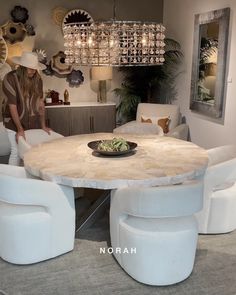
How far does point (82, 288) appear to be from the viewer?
2.34m

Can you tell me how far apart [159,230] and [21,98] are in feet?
7.58

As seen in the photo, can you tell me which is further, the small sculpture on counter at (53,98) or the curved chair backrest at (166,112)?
the small sculpture on counter at (53,98)

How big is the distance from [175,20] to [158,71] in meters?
0.82

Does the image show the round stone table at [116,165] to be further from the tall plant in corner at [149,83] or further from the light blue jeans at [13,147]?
the tall plant in corner at [149,83]

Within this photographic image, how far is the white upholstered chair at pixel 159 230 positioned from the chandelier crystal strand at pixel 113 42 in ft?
4.00

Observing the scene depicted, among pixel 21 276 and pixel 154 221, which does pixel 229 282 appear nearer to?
pixel 154 221

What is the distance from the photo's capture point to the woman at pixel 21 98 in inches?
148

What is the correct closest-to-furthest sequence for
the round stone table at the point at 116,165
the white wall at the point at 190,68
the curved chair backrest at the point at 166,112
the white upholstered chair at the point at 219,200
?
the round stone table at the point at 116,165
the white upholstered chair at the point at 219,200
the white wall at the point at 190,68
the curved chair backrest at the point at 166,112

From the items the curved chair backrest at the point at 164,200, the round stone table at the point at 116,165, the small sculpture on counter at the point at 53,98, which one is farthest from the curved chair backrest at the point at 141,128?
the curved chair backrest at the point at 164,200

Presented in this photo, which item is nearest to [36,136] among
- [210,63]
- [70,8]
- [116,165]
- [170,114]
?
[116,165]

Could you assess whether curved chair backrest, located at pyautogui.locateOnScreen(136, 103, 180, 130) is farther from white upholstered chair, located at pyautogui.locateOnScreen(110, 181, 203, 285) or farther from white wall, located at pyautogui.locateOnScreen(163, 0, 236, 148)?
white upholstered chair, located at pyautogui.locateOnScreen(110, 181, 203, 285)

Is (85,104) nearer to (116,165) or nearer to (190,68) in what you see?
(190,68)

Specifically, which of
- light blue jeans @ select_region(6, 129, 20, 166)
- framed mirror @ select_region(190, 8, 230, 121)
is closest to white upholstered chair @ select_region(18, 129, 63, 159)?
light blue jeans @ select_region(6, 129, 20, 166)

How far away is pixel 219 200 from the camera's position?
292cm
